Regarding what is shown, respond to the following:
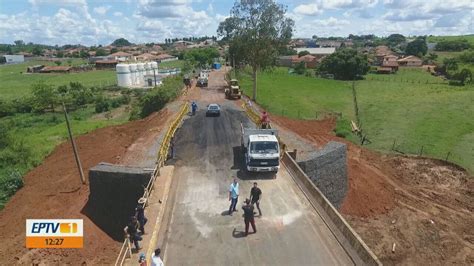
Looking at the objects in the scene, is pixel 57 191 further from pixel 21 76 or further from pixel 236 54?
pixel 21 76

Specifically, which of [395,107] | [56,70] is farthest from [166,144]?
[56,70]

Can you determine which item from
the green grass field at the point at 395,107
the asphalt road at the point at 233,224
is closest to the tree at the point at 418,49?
the green grass field at the point at 395,107

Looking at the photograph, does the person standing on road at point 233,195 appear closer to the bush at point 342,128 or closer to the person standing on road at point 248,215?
the person standing on road at point 248,215

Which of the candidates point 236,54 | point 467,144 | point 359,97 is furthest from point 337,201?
point 359,97

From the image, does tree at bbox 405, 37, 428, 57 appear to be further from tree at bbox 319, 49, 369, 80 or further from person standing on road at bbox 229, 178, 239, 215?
person standing on road at bbox 229, 178, 239, 215

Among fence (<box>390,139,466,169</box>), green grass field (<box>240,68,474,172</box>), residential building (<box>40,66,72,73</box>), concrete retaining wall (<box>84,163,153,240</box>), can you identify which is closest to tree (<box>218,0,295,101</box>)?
green grass field (<box>240,68,474,172</box>)

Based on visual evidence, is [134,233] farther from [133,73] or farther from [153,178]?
[133,73]
